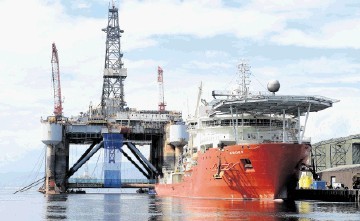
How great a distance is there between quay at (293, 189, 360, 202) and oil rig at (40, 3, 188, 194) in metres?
45.9

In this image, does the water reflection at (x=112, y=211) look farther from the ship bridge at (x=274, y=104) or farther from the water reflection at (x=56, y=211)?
the ship bridge at (x=274, y=104)

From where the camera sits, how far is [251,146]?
2891 inches

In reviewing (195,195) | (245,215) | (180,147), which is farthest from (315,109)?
(180,147)

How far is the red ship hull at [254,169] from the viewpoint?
7306 centimetres

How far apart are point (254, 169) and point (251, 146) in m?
2.87

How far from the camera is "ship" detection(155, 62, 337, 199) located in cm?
7350

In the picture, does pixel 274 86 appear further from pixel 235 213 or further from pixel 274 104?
pixel 235 213

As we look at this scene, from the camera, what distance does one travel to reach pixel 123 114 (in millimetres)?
140250

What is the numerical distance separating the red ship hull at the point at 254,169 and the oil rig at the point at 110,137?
5272 centimetres

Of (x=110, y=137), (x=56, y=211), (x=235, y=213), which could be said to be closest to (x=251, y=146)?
(x=235, y=213)

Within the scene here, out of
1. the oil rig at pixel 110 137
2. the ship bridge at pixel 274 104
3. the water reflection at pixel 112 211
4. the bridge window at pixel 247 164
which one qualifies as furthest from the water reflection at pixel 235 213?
the oil rig at pixel 110 137

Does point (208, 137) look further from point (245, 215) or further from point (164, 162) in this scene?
point (164, 162)

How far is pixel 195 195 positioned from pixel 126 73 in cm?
7181

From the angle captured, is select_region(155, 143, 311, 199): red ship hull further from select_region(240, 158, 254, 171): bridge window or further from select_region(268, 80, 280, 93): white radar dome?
select_region(268, 80, 280, 93): white radar dome
